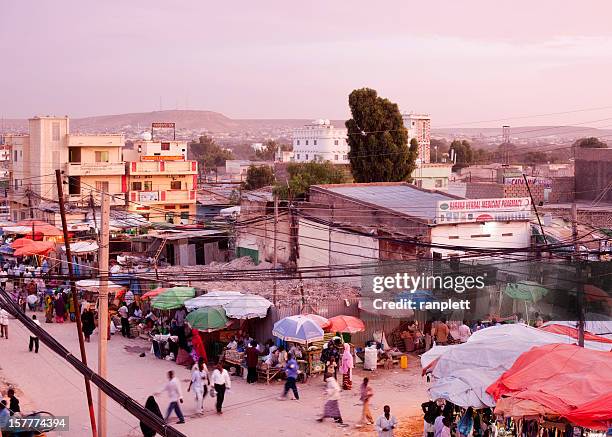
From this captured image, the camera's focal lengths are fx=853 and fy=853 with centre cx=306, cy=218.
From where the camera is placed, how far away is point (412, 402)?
52.6 ft

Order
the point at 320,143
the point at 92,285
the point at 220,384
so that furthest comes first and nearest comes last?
the point at 320,143 < the point at 92,285 < the point at 220,384

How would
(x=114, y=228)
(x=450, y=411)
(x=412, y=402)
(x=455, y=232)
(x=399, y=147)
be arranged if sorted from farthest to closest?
(x=399, y=147) → (x=114, y=228) → (x=455, y=232) → (x=412, y=402) → (x=450, y=411)

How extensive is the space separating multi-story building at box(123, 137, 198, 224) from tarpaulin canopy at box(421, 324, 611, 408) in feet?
117

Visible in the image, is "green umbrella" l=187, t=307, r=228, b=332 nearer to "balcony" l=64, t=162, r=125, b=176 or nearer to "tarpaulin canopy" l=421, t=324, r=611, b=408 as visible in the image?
"tarpaulin canopy" l=421, t=324, r=611, b=408

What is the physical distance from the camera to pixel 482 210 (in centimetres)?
2495

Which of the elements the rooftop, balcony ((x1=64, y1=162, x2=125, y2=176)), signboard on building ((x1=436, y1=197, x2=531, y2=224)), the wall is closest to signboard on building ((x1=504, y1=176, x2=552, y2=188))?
the rooftop

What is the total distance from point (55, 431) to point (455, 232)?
13385 millimetres

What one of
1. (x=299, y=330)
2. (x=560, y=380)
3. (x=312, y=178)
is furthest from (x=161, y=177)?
(x=560, y=380)

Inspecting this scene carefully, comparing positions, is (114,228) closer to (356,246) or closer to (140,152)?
(356,246)

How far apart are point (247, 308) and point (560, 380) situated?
9.68 meters

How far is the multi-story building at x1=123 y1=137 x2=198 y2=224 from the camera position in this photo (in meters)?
48.8

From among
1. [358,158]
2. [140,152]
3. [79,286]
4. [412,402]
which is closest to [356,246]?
[79,286]

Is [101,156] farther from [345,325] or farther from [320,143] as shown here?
[320,143]

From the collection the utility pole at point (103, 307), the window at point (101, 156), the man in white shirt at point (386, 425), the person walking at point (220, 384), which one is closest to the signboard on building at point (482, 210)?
the person walking at point (220, 384)
